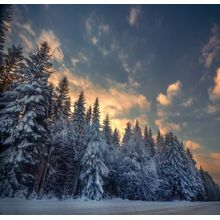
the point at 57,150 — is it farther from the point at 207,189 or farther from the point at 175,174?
the point at 207,189

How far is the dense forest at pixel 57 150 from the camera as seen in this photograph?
14.2 meters

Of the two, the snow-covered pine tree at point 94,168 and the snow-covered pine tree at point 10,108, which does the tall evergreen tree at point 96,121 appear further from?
the snow-covered pine tree at point 10,108

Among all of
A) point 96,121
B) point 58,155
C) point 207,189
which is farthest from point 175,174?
point 207,189

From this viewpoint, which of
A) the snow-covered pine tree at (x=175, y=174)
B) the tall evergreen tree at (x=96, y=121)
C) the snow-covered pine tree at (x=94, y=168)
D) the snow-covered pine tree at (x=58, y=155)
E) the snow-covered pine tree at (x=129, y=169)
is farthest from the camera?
the snow-covered pine tree at (x=175, y=174)

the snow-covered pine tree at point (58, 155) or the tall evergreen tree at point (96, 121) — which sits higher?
the tall evergreen tree at point (96, 121)

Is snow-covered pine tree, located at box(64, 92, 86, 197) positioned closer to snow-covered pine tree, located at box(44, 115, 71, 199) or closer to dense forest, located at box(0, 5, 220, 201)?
dense forest, located at box(0, 5, 220, 201)

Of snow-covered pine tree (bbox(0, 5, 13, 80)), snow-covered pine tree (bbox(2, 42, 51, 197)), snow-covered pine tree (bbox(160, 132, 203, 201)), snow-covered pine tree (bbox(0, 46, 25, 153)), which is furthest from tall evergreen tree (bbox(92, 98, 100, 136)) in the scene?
snow-covered pine tree (bbox(160, 132, 203, 201))

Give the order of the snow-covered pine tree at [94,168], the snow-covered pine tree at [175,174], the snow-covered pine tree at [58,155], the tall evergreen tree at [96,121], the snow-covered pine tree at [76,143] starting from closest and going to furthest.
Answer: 1. the snow-covered pine tree at [58,155]
2. the snow-covered pine tree at [94,168]
3. the snow-covered pine tree at [76,143]
4. the tall evergreen tree at [96,121]
5. the snow-covered pine tree at [175,174]

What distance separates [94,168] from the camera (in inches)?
830

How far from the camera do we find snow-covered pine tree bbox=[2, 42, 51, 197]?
1360 cm

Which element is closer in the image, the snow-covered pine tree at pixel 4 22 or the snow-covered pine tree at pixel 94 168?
the snow-covered pine tree at pixel 4 22

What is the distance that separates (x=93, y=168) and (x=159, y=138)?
30.8m

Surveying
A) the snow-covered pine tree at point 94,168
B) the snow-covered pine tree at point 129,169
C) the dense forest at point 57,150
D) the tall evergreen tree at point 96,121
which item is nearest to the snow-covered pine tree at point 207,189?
the dense forest at point 57,150

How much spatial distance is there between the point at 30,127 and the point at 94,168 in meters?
8.85
